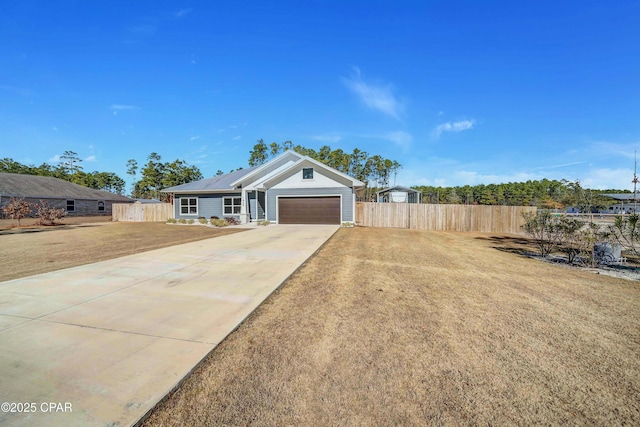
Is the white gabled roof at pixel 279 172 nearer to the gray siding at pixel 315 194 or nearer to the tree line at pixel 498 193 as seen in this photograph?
the gray siding at pixel 315 194

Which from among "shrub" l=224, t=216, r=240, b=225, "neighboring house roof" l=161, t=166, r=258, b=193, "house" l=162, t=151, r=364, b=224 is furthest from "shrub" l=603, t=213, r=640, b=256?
"neighboring house roof" l=161, t=166, r=258, b=193

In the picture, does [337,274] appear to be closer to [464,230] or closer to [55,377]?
[55,377]

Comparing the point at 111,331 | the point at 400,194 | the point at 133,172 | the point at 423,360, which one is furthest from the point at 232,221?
the point at 133,172

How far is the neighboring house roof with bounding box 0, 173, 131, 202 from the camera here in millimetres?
26891

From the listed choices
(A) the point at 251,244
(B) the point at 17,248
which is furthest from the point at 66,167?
(A) the point at 251,244

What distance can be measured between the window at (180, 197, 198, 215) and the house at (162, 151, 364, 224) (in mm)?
1067

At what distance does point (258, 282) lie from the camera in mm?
5434

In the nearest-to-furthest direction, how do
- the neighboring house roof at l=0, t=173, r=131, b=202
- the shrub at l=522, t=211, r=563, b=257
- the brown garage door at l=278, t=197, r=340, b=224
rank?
the shrub at l=522, t=211, r=563, b=257
the brown garage door at l=278, t=197, r=340, b=224
the neighboring house roof at l=0, t=173, r=131, b=202

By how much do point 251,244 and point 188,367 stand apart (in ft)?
24.4

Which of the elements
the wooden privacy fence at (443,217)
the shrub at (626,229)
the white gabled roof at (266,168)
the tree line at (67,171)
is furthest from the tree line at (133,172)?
the shrub at (626,229)

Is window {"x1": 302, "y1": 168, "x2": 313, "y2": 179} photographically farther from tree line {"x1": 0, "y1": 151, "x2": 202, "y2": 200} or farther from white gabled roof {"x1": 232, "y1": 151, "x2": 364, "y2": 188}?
tree line {"x1": 0, "y1": 151, "x2": 202, "y2": 200}

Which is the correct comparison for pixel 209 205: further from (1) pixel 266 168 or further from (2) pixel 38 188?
(2) pixel 38 188

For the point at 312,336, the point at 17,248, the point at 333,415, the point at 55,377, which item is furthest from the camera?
the point at 17,248

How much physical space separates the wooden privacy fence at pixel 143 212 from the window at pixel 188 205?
2.46m
